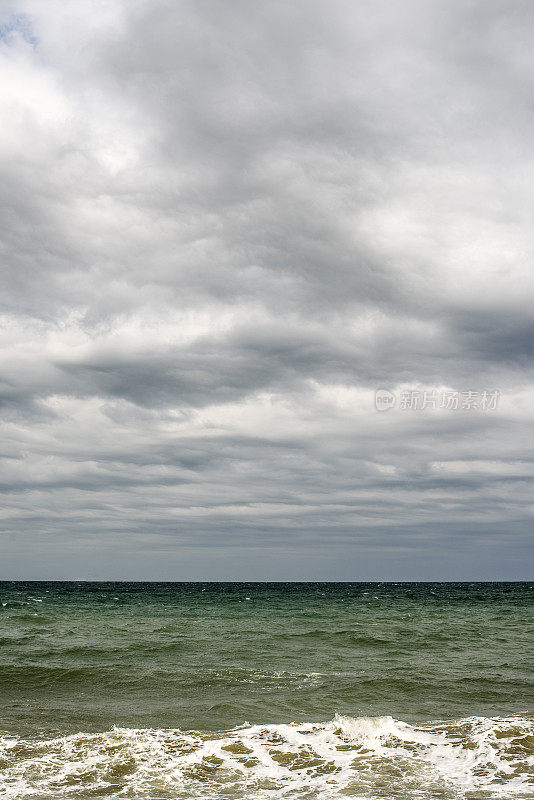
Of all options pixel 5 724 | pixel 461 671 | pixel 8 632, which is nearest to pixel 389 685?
pixel 461 671

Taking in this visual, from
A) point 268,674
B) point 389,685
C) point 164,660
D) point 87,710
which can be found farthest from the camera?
point 164,660

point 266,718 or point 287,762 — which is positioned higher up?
point 287,762

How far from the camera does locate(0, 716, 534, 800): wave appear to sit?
9977mm

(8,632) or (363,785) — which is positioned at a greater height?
(363,785)

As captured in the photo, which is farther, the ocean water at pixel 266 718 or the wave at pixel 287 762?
the ocean water at pixel 266 718

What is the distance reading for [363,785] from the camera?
1020 centimetres

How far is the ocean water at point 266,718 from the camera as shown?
10.4 meters

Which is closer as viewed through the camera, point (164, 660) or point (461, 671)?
point (461, 671)

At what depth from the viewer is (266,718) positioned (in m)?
14.6

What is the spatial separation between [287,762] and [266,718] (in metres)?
3.29

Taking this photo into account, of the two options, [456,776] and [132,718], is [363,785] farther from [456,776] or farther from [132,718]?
[132,718]

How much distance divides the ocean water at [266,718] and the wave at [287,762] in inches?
1.5

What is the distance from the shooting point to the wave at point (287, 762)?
9977mm

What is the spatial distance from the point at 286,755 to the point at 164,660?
1194cm
